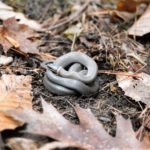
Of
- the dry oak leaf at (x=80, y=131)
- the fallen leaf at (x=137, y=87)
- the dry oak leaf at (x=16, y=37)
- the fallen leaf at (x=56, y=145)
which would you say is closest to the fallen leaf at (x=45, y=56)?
the dry oak leaf at (x=16, y=37)

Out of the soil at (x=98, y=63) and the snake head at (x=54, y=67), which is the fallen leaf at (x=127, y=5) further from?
the snake head at (x=54, y=67)

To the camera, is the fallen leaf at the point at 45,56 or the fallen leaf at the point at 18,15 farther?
the fallen leaf at the point at 18,15

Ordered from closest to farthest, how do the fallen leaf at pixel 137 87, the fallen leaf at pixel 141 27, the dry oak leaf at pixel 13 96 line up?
the dry oak leaf at pixel 13 96
the fallen leaf at pixel 137 87
the fallen leaf at pixel 141 27

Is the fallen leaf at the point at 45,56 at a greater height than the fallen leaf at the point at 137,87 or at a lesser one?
greater

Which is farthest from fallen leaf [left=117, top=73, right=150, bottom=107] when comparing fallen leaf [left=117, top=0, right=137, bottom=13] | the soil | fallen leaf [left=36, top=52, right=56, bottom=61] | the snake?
fallen leaf [left=117, top=0, right=137, bottom=13]

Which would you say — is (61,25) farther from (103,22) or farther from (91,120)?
(91,120)

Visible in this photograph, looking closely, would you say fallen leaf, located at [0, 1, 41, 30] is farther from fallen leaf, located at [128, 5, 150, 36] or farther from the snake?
fallen leaf, located at [128, 5, 150, 36]
